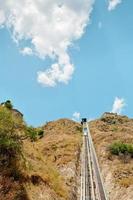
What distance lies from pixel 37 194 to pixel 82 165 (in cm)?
2664

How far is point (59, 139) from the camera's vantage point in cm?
7119

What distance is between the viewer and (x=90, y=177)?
5044 centimetres

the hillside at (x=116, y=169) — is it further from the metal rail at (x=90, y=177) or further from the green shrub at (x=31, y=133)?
the green shrub at (x=31, y=133)

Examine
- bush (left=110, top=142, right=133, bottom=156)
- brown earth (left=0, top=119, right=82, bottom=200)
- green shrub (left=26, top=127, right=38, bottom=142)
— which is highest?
bush (left=110, top=142, right=133, bottom=156)

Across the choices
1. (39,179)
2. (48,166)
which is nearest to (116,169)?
(48,166)

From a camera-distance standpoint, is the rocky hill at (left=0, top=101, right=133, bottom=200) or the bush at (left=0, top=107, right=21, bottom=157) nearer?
the rocky hill at (left=0, top=101, right=133, bottom=200)

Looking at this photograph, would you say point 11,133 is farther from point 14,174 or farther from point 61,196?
point 61,196

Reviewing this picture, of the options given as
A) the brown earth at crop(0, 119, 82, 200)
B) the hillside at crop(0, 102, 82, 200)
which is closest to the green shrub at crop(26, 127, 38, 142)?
the hillside at crop(0, 102, 82, 200)

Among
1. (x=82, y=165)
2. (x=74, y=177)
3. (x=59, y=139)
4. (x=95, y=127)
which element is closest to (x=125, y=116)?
(x=95, y=127)

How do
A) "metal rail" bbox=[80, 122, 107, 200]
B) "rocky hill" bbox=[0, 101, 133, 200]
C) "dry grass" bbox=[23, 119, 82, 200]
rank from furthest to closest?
"metal rail" bbox=[80, 122, 107, 200] → "dry grass" bbox=[23, 119, 82, 200] → "rocky hill" bbox=[0, 101, 133, 200]

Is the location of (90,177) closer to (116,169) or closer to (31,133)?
(116,169)

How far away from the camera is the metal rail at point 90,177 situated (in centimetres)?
4203

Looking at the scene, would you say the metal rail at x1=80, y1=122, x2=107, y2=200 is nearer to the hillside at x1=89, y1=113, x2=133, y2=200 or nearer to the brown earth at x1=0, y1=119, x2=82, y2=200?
the hillside at x1=89, y1=113, x2=133, y2=200

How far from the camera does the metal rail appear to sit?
4203cm
